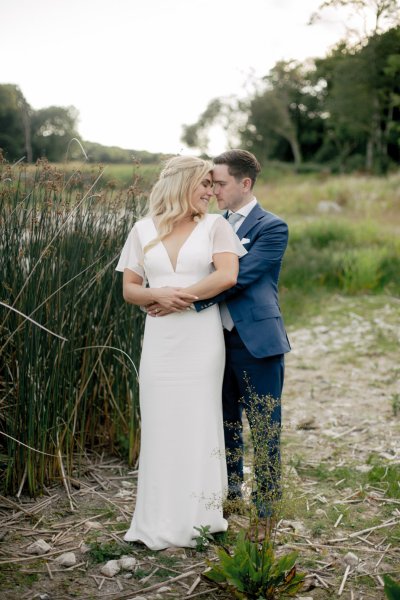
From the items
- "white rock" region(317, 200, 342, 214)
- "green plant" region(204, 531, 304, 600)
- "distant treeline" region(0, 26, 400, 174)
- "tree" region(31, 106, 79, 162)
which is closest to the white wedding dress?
"green plant" region(204, 531, 304, 600)

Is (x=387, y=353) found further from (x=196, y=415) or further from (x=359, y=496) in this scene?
(x=196, y=415)

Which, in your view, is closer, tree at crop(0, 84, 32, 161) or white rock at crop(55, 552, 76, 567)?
white rock at crop(55, 552, 76, 567)

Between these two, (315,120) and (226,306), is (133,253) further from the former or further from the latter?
(315,120)

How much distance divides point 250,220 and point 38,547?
2.16 metres

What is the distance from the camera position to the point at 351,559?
3508 millimetres

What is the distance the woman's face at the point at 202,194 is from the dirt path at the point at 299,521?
4.11ft

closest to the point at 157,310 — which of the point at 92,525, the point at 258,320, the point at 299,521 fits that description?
the point at 258,320

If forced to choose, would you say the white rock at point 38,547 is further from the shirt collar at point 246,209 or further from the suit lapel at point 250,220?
the shirt collar at point 246,209

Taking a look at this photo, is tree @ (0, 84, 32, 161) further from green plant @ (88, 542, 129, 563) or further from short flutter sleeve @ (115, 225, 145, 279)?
→ green plant @ (88, 542, 129, 563)

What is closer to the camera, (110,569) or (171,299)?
Answer: (110,569)

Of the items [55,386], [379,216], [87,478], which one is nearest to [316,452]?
[87,478]

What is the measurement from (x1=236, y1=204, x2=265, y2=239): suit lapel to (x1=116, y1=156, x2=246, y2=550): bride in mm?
247

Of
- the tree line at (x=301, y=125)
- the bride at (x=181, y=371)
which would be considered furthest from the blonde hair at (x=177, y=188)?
the tree line at (x=301, y=125)

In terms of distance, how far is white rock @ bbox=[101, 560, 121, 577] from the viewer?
10.8 feet
